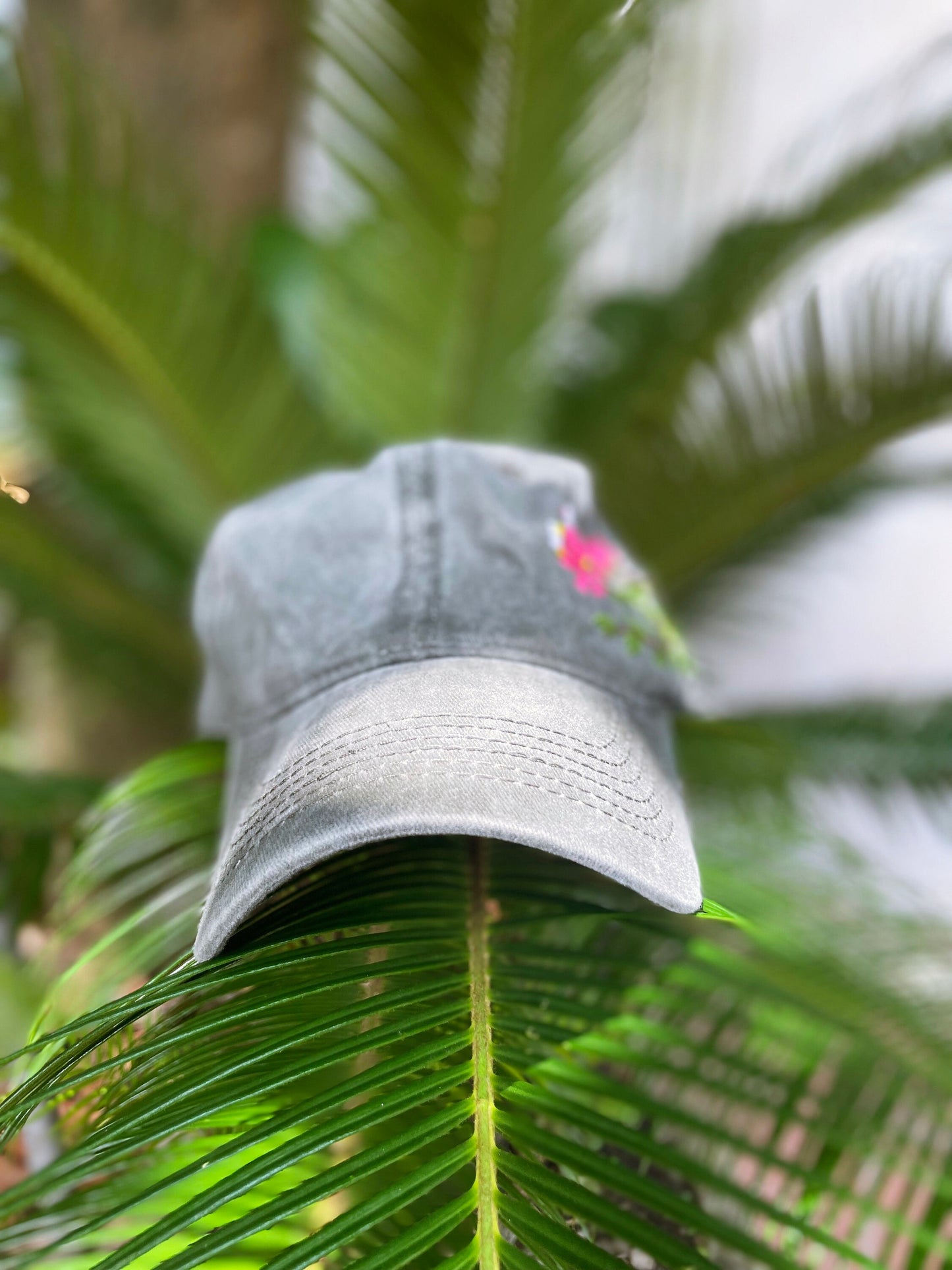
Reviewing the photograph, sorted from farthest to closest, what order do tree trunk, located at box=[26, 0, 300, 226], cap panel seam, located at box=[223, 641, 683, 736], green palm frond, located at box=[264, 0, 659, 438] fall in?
tree trunk, located at box=[26, 0, 300, 226] < green palm frond, located at box=[264, 0, 659, 438] < cap panel seam, located at box=[223, 641, 683, 736]

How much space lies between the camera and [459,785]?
0.31 meters

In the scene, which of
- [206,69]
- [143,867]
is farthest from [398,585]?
[206,69]

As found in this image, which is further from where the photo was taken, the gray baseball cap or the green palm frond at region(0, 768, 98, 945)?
the green palm frond at region(0, 768, 98, 945)

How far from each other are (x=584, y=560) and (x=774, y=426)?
0.45 m

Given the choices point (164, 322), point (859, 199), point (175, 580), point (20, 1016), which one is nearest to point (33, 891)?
point (20, 1016)

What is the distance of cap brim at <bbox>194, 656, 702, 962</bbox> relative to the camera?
30 cm

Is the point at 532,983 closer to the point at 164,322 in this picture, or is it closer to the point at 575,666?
the point at 575,666

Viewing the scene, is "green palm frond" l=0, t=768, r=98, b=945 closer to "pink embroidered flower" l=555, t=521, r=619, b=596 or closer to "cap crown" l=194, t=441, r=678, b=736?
"cap crown" l=194, t=441, r=678, b=736

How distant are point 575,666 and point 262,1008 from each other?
185 mm

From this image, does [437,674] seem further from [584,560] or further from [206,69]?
[206,69]

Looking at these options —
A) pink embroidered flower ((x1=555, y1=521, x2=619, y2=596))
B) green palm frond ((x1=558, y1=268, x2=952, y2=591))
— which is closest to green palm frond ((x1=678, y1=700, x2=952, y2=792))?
green palm frond ((x1=558, y1=268, x2=952, y2=591))

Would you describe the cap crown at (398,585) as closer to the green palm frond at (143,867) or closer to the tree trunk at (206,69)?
the green palm frond at (143,867)

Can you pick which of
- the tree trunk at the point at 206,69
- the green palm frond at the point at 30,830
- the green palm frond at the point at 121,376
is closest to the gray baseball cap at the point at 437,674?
the green palm frond at the point at 30,830

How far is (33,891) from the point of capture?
66 cm
